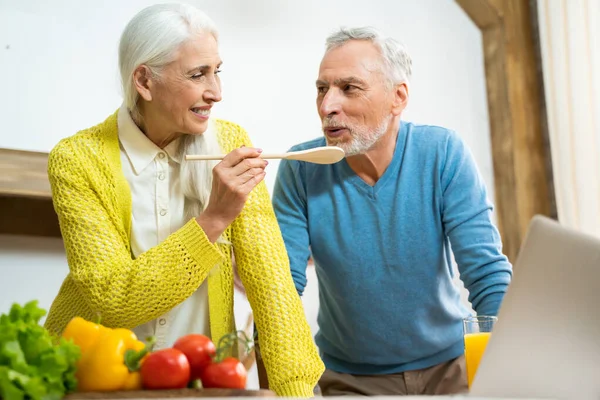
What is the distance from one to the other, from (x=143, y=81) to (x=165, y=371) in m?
0.98

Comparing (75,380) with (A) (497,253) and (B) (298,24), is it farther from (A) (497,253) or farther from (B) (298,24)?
(B) (298,24)

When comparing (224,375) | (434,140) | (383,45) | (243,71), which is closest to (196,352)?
(224,375)

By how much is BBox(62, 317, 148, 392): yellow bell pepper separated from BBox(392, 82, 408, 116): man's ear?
1.31 m

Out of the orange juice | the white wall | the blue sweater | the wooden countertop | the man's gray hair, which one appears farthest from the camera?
the white wall

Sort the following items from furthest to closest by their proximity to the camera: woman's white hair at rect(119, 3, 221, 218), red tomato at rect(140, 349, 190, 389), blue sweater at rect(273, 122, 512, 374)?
blue sweater at rect(273, 122, 512, 374) → woman's white hair at rect(119, 3, 221, 218) → red tomato at rect(140, 349, 190, 389)

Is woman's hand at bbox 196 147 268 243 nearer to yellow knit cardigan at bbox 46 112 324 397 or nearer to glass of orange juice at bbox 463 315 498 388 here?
yellow knit cardigan at bbox 46 112 324 397

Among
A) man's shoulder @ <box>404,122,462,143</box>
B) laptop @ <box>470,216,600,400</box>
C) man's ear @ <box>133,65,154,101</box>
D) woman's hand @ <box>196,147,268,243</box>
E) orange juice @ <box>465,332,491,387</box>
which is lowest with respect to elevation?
orange juice @ <box>465,332,491,387</box>

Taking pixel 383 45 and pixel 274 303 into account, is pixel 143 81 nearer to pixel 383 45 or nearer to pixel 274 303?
pixel 274 303

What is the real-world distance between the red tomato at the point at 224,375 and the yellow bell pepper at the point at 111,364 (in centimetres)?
8

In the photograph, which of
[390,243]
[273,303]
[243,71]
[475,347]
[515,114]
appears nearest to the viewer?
[475,347]

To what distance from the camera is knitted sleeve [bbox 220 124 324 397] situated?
1625mm

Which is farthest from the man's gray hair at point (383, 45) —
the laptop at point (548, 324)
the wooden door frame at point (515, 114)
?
the wooden door frame at point (515, 114)

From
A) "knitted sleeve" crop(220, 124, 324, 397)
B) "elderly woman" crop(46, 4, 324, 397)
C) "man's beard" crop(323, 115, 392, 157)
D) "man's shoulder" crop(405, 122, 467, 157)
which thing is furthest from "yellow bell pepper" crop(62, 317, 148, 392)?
"man's shoulder" crop(405, 122, 467, 157)

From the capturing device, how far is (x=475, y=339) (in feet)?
4.73
